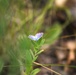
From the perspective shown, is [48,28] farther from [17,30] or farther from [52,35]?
[17,30]

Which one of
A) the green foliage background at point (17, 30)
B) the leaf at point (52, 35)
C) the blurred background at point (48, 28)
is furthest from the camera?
the leaf at point (52, 35)

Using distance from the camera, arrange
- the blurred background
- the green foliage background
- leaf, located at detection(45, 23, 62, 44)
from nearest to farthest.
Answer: the green foliage background < the blurred background < leaf, located at detection(45, 23, 62, 44)

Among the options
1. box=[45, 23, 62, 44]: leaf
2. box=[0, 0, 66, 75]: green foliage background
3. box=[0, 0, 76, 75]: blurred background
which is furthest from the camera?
box=[45, 23, 62, 44]: leaf

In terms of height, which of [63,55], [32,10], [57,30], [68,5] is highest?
[68,5]

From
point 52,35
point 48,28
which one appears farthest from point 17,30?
point 48,28

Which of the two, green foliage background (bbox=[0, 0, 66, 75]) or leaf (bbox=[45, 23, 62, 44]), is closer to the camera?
green foliage background (bbox=[0, 0, 66, 75])

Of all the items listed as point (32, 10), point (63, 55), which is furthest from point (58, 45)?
point (32, 10)

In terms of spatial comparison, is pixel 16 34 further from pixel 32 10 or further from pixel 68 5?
pixel 68 5

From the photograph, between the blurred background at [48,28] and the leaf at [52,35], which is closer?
the blurred background at [48,28]
